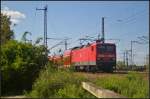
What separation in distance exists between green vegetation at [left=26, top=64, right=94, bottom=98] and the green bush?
1.68 m

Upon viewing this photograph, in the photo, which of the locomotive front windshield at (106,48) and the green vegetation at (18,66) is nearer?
the green vegetation at (18,66)

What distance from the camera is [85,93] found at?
16.2 m

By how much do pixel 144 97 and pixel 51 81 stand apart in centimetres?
539

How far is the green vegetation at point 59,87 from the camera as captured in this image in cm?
1614

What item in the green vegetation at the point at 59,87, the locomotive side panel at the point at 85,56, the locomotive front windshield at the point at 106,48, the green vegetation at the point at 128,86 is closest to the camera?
the green vegetation at the point at 128,86

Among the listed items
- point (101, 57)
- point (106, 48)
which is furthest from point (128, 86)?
point (106, 48)

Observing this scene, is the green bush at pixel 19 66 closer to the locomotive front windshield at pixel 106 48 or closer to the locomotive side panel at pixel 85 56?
the locomotive front windshield at pixel 106 48

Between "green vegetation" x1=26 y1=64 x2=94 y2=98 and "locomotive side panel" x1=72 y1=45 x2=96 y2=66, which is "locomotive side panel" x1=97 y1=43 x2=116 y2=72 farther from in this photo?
"green vegetation" x1=26 y1=64 x2=94 y2=98

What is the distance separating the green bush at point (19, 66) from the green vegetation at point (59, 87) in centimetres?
168

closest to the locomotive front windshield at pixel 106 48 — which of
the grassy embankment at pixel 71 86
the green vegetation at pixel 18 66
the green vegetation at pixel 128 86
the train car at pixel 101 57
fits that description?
the train car at pixel 101 57

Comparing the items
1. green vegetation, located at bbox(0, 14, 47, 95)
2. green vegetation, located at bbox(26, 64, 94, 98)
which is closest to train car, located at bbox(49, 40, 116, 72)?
green vegetation, located at bbox(0, 14, 47, 95)

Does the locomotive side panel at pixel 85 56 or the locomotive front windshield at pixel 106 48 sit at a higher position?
the locomotive front windshield at pixel 106 48

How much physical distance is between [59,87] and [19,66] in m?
3.37

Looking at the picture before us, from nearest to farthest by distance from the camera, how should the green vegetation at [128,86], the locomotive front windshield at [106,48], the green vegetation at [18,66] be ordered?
the green vegetation at [128,86], the green vegetation at [18,66], the locomotive front windshield at [106,48]
